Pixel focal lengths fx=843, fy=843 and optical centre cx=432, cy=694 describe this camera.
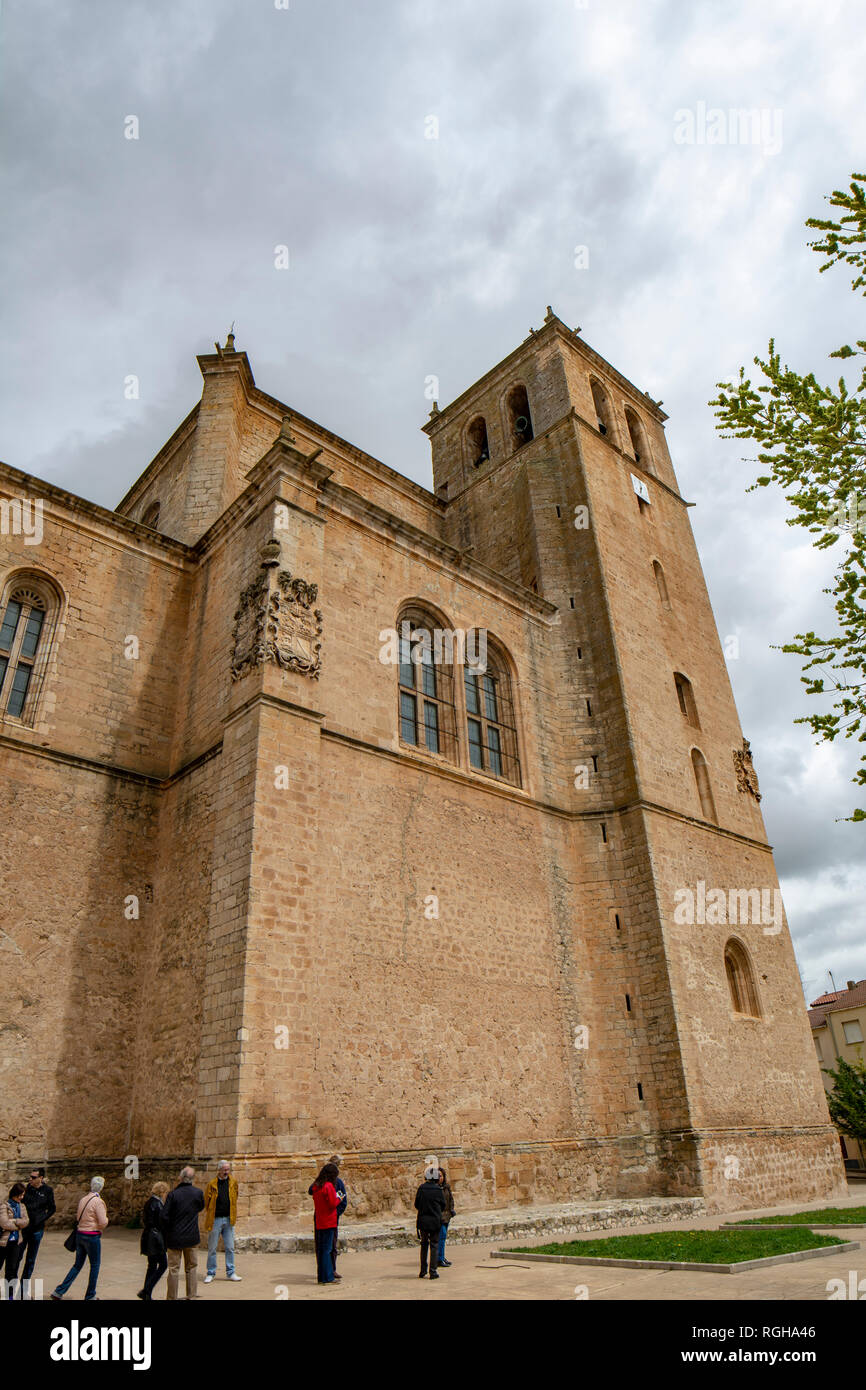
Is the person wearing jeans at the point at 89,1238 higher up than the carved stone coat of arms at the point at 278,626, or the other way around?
the carved stone coat of arms at the point at 278,626

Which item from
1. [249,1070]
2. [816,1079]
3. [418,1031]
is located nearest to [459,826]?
[418,1031]

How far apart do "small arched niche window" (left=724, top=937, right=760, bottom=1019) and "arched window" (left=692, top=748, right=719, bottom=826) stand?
8.94ft

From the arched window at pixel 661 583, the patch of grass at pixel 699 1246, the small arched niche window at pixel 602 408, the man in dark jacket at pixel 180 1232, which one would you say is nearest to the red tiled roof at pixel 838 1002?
the arched window at pixel 661 583

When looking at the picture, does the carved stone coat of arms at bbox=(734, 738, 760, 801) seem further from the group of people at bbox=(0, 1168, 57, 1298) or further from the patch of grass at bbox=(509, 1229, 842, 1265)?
the group of people at bbox=(0, 1168, 57, 1298)

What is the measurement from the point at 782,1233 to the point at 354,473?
18145mm

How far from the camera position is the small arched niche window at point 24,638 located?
1298 centimetres

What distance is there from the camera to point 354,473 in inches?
859

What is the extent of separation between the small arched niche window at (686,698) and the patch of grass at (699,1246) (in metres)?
12.2

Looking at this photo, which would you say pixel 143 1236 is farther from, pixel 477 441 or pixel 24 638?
pixel 477 441

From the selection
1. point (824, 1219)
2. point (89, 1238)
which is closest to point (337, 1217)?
point (89, 1238)

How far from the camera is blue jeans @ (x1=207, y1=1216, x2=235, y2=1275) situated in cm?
770

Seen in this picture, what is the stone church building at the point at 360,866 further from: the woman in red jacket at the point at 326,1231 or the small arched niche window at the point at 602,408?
the small arched niche window at the point at 602,408

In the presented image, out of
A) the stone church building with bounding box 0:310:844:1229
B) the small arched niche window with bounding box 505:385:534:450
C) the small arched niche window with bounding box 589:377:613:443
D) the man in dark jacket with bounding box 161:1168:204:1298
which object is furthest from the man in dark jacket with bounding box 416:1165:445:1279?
the small arched niche window with bounding box 589:377:613:443
